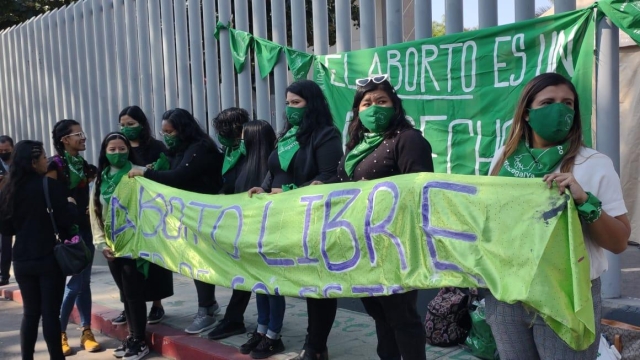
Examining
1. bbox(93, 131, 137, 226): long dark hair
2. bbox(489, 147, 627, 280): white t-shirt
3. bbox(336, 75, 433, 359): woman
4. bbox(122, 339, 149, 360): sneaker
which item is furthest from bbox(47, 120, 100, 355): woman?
bbox(489, 147, 627, 280): white t-shirt

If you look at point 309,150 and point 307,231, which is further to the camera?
point 309,150

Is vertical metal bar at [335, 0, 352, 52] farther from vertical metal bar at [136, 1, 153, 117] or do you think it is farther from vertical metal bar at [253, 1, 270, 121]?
vertical metal bar at [136, 1, 153, 117]

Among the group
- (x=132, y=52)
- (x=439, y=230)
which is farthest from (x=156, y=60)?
(x=439, y=230)

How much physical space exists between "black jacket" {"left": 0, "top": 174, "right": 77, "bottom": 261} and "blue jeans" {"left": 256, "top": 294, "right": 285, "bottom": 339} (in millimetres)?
1524

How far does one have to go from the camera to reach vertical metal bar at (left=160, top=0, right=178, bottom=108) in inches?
306

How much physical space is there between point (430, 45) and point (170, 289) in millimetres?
2932

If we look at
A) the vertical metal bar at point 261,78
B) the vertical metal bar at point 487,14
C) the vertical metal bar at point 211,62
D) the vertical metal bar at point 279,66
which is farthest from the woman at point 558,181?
the vertical metal bar at point 211,62

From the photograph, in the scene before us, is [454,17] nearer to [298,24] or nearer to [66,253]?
[298,24]

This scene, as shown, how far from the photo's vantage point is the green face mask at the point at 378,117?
355cm

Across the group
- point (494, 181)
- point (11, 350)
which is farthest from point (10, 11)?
point (494, 181)

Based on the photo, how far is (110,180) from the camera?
529 cm

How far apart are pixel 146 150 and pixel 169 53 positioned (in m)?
2.68

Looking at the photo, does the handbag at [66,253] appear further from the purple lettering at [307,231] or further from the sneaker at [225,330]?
the purple lettering at [307,231]

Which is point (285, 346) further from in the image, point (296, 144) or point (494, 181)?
point (494, 181)
